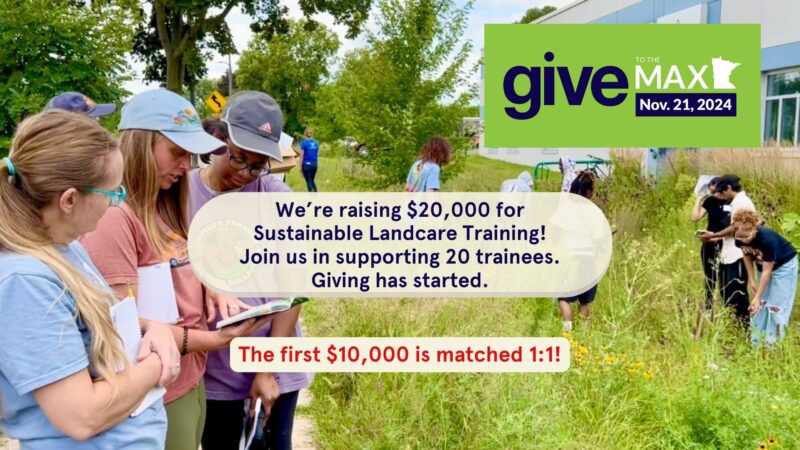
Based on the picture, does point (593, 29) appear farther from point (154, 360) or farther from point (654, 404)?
point (154, 360)

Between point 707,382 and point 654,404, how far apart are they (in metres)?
0.33

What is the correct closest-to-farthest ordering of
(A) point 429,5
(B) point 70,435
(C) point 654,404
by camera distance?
(B) point 70,435, (C) point 654,404, (A) point 429,5

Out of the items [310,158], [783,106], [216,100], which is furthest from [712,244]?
[216,100]

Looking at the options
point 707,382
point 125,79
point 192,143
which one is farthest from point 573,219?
point 192,143

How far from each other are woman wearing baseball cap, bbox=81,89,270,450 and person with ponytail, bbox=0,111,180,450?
0.91 feet

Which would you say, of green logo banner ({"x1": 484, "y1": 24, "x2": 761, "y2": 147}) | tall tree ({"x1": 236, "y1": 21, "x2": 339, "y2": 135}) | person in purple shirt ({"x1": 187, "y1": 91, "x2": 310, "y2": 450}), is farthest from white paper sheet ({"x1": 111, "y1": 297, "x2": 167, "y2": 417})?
tall tree ({"x1": 236, "y1": 21, "x2": 339, "y2": 135})

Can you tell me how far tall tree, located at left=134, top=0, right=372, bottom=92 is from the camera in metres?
19.5

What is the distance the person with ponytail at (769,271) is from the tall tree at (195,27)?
14.0 meters

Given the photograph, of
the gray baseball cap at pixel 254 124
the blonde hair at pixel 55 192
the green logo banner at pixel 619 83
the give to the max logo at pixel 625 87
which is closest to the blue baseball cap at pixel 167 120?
the gray baseball cap at pixel 254 124

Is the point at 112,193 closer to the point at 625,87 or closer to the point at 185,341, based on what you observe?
the point at 185,341

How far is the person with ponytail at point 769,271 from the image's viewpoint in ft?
17.7

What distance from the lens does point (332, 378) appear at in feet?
14.4

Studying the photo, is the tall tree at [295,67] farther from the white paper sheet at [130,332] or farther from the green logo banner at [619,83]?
the white paper sheet at [130,332]

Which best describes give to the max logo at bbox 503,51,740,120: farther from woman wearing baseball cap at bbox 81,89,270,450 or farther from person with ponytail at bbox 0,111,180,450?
person with ponytail at bbox 0,111,180,450
